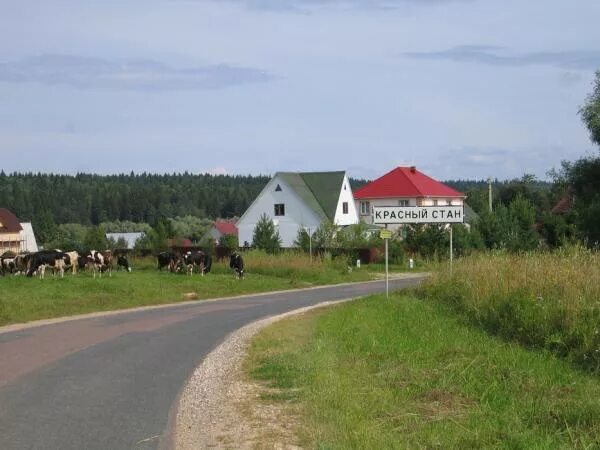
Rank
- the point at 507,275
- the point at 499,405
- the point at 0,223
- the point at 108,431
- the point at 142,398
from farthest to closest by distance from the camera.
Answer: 1. the point at 0,223
2. the point at 507,275
3. the point at 142,398
4. the point at 499,405
5. the point at 108,431

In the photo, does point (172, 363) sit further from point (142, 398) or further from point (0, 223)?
point (0, 223)

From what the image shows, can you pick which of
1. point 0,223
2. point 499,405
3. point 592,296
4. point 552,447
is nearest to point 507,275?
point 592,296

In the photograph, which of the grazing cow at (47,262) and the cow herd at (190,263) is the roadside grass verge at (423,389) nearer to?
the grazing cow at (47,262)

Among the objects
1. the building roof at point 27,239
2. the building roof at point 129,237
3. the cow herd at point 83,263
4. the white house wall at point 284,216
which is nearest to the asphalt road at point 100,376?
the cow herd at point 83,263

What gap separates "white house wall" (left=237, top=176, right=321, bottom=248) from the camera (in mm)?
82812

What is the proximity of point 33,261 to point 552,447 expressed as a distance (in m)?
30.3

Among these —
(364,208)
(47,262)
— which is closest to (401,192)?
(364,208)

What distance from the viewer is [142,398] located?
12.0 metres

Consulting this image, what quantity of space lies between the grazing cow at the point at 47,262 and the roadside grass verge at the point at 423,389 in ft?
63.2

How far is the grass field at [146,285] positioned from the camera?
90.7ft

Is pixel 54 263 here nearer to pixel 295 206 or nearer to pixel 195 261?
pixel 195 261

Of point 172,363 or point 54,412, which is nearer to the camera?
point 54,412

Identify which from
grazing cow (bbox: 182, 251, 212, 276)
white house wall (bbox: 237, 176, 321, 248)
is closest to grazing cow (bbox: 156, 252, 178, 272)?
grazing cow (bbox: 182, 251, 212, 276)

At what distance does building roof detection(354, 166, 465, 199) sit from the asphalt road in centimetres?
7080
